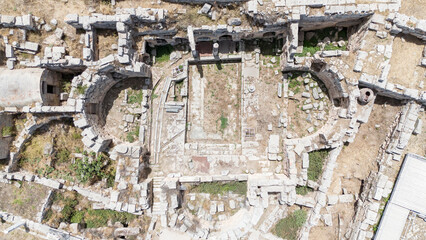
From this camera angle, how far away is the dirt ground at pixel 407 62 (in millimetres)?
9852

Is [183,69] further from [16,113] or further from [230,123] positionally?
[16,113]

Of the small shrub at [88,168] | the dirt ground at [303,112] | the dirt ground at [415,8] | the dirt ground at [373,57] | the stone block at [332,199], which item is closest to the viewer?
the dirt ground at [415,8]

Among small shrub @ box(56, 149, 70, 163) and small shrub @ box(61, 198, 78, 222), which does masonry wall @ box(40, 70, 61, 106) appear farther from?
small shrub @ box(61, 198, 78, 222)

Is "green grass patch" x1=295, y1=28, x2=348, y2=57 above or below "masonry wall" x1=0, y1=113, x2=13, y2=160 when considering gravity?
above

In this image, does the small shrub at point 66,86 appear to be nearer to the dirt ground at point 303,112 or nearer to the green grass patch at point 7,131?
the green grass patch at point 7,131

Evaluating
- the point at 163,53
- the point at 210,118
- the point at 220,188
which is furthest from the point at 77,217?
the point at 163,53

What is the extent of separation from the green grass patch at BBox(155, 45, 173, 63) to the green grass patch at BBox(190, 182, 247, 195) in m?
6.89

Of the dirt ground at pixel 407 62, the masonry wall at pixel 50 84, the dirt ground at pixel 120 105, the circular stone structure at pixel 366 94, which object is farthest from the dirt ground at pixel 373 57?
the masonry wall at pixel 50 84

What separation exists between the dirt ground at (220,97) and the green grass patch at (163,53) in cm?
173

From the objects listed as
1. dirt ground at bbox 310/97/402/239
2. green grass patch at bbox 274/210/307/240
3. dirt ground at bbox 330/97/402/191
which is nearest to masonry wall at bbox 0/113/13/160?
green grass patch at bbox 274/210/307/240

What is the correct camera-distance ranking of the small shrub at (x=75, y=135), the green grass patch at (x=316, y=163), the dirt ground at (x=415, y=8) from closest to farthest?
1. the dirt ground at (x=415, y=8)
2. the small shrub at (x=75, y=135)
3. the green grass patch at (x=316, y=163)

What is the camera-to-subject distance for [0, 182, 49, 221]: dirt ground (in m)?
10.1

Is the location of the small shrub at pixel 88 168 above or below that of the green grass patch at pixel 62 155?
below

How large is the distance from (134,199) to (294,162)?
802 cm
